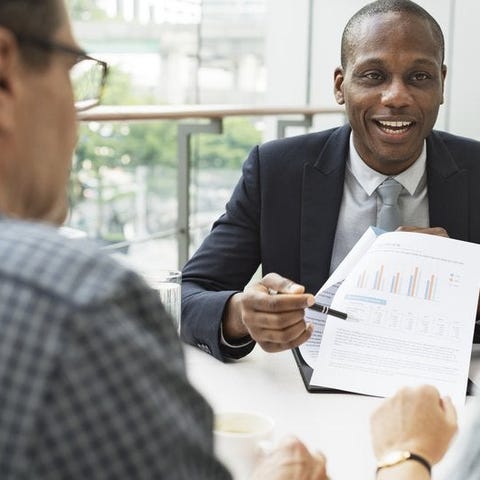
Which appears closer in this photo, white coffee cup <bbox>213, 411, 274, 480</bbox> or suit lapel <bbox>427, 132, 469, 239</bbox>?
white coffee cup <bbox>213, 411, 274, 480</bbox>

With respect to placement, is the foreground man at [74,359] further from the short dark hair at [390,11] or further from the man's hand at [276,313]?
the short dark hair at [390,11]

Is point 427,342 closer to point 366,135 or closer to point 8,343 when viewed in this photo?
point 366,135

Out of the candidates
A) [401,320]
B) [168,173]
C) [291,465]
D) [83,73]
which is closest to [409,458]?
[291,465]

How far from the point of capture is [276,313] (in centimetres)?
141

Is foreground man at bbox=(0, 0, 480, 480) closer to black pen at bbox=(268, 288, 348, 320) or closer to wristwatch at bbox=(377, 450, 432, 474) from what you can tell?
wristwatch at bbox=(377, 450, 432, 474)

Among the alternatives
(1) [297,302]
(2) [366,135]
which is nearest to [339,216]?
(2) [366,135]

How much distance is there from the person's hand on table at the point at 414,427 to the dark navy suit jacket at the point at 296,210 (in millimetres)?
699

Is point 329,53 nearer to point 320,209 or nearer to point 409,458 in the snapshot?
point 320,209

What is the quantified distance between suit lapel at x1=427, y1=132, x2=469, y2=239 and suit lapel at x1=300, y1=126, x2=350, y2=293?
0.20 meters

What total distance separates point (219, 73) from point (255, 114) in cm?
167

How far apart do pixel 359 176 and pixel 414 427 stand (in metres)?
0.93

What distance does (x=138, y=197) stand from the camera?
488 cm

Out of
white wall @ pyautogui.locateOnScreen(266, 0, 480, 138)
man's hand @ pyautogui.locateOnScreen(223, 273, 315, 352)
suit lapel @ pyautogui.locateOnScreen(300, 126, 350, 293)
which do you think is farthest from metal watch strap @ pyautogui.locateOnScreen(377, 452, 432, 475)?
white wall @ pyautogui.locateOnScreen(266, 0, 480, 138)

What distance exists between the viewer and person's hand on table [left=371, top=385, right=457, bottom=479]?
0.99 m
